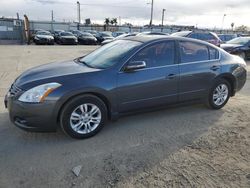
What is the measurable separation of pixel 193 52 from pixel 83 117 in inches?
96.1

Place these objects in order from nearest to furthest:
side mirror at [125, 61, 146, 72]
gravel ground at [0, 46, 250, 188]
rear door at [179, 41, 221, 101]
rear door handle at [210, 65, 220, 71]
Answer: gravel ground at [0, 46, 250, 188], side mirror at [125, 61, 146, 72], rear door at [179, 41, 221, 101], rear door handle at [210, 65, 220, 71]

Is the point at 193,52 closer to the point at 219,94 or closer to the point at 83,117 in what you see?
the point at 219,94

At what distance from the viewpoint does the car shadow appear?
2.85 m

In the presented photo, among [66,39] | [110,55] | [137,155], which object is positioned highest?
[66,39]

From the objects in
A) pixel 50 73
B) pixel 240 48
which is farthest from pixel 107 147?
pixel 240 48

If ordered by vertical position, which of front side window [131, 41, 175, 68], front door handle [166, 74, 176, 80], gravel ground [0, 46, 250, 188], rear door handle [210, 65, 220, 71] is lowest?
gravel ground [0, 46, 250, 188]

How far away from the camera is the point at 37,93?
10.7ft

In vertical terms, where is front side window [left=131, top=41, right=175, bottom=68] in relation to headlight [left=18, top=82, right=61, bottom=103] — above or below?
above

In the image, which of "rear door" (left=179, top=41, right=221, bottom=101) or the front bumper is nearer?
the front bumper

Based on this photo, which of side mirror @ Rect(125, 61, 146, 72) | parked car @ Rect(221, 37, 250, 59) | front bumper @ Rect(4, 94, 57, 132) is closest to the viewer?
front bumper @ Rect(4, 94, 57, 132)

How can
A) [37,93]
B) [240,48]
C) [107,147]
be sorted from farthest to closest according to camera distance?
1. [240,48]
2. [107,147]
3. [37,93]

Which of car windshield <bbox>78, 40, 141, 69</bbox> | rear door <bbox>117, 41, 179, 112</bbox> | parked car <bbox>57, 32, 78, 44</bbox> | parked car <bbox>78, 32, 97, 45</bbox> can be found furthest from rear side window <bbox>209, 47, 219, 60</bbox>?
parked car <bbox>78, 32, 97, 45</bbox>

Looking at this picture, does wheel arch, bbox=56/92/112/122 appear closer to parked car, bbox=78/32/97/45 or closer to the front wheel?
the front wheel

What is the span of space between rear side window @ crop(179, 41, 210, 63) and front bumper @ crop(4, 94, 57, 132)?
8.19 feet
